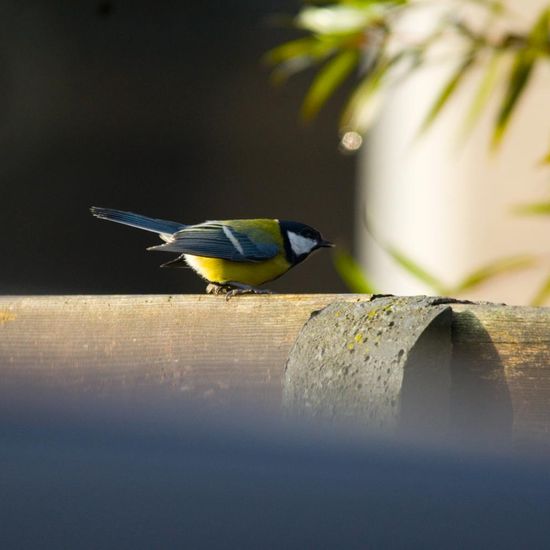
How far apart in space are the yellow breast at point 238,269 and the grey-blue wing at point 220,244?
17 mm

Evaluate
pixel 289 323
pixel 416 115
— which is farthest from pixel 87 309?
pixel 416 115

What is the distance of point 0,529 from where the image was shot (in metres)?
0.65

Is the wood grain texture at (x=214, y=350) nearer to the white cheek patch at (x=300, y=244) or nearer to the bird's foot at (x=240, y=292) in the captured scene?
the bird's foot at (x=240, y=292)

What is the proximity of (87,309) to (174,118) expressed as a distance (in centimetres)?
466

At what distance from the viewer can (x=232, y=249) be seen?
2604 millimetres

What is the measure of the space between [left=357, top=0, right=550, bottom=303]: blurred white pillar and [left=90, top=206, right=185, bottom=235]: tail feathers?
156 centimetres

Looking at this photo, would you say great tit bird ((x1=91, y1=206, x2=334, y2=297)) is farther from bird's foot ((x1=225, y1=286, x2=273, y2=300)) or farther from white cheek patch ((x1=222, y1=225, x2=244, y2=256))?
bird's foot ((x1=225, y1=286, x2=273, y2=300))

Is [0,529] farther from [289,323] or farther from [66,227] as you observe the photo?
[66,227]

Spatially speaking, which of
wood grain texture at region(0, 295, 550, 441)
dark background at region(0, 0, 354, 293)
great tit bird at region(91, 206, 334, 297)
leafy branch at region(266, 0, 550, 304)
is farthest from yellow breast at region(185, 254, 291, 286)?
dark background at region(0, 0, 354, 293)

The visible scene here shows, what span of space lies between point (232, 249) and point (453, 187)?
8.68ft

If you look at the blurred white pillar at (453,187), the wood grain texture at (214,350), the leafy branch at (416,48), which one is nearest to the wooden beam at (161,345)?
the wood grain texture at (214,350)

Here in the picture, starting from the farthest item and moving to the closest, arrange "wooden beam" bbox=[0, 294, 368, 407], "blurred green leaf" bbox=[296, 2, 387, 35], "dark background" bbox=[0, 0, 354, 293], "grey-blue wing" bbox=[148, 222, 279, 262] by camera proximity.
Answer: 1. "dark background" bbox=[0, 0, 354, 293]
2. "blurred green leaf" bbox=[296, 2, 387, 35]
3. "grey-blue wing" bbox=[148, 222, 279, 262]
4. "wooden beam" bbox=[0, 294, 368, 407]

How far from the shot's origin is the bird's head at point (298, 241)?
2727 mm

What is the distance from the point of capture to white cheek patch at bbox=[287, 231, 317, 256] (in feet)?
9.02
